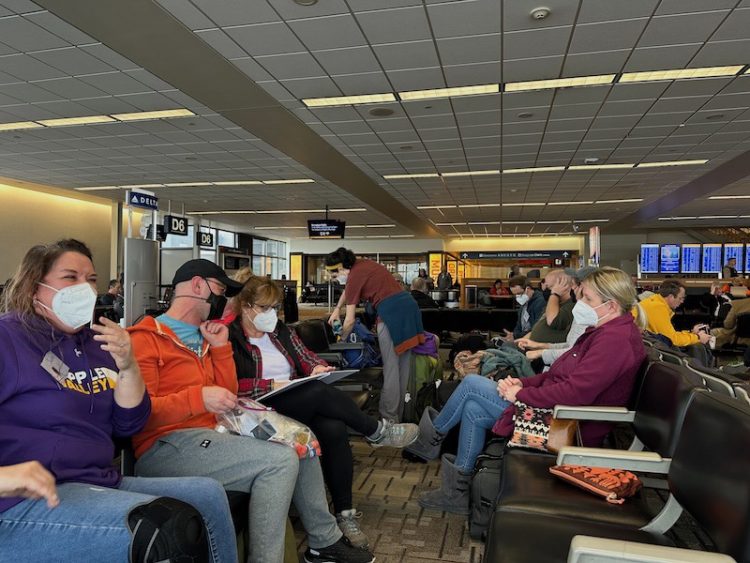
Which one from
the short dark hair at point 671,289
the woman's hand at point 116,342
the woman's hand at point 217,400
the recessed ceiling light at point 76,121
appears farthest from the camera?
the recessed ceiling light at point 76,121

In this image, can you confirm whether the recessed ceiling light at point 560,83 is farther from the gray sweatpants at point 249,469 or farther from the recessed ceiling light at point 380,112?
the gray sweatpants at point 249,469

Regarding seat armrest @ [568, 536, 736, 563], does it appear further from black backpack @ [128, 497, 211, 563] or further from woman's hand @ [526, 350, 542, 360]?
woman's hand @ [526, 350, 542, 360]

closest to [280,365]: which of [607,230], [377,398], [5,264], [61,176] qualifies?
[377,398]

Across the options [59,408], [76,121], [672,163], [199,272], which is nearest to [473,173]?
[672,163]

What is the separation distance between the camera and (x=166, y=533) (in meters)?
1.20

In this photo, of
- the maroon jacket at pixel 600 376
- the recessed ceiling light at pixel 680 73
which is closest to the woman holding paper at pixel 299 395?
the maroon jacket at pixel 600 376

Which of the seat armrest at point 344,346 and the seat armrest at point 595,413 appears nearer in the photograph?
the seat armrest at point 595,413

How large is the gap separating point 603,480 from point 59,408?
158 centimetres

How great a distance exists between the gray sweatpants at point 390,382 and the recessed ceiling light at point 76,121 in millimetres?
5275

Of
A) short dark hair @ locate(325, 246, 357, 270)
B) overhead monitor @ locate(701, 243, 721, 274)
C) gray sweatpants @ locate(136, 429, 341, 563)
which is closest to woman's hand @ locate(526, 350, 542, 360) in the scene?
short dark hair @ locate(325, 246, 357, 270)

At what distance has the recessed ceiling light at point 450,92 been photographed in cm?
576

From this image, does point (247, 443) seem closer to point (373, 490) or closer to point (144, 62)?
point (373, 490)

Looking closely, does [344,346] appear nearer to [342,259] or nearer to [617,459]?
[342,259]

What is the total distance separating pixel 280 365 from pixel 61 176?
34.4 feet
